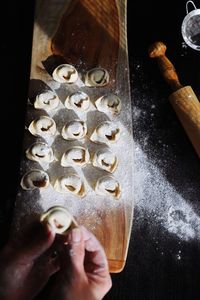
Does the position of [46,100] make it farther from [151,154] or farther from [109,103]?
[151,154]

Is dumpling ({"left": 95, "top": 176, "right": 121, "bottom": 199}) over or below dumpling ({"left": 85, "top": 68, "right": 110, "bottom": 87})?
below

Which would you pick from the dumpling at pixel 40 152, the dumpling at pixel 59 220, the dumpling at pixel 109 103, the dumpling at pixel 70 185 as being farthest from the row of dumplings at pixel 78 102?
the dumpling at pixel 59 220

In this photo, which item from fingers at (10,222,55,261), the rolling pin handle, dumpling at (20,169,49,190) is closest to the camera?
fingers at (10,222,55,261)

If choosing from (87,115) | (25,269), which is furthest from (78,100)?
(25,269)

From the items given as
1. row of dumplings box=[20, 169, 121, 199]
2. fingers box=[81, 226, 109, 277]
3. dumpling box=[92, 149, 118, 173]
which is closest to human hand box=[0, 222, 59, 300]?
fingers box=[81, 226, 109, 277]

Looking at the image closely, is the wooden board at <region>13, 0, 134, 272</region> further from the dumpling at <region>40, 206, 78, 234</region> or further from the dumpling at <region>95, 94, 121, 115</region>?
the dumpling at <region>40, 206, 78, 234</region>

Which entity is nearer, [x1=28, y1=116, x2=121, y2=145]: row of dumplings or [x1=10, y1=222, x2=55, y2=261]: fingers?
[x1=10, y1=222, x2=55, y2=261]: fingers

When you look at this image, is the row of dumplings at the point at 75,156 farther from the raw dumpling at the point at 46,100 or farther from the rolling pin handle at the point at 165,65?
the rolling pin handle at the point at 165,65
